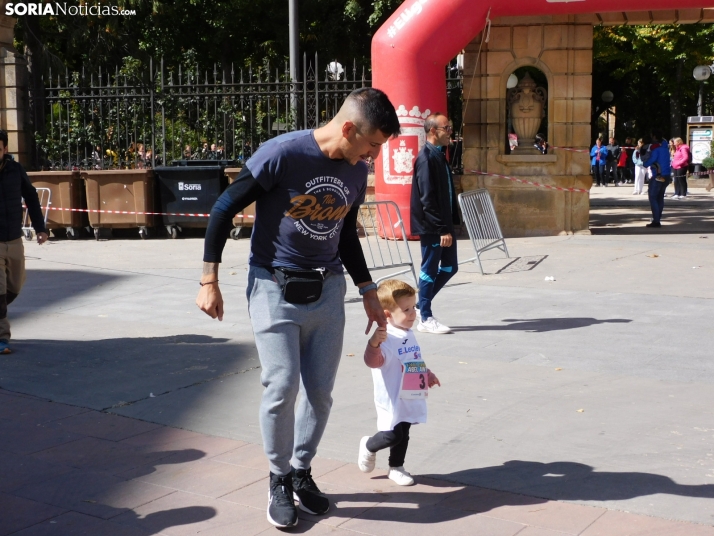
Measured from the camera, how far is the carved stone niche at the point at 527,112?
15.5 m

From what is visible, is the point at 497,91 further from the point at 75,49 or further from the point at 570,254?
the point at 75,49

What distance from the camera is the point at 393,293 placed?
4.41 metres

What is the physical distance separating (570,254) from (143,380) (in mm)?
7733

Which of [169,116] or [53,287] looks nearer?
[53,287]

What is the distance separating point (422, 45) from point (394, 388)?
32.3 feet

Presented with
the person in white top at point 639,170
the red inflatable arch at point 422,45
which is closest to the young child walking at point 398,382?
the red inflatable arch at point 422,45

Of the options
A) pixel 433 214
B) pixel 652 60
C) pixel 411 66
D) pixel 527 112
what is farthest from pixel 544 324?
pixel 652 60

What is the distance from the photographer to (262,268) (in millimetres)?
3988

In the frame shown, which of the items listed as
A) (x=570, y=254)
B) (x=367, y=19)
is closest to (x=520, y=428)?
(x=570, y=254)

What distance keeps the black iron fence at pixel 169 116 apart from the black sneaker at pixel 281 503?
11.9 m

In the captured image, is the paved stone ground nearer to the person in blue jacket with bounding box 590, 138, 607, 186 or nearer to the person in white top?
the person in white top

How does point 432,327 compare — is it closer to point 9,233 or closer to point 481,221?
point 9,233

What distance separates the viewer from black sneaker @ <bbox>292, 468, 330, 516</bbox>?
409 cm

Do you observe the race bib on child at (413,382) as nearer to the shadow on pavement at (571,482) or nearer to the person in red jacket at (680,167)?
the shadow on pavement at (571,482)
